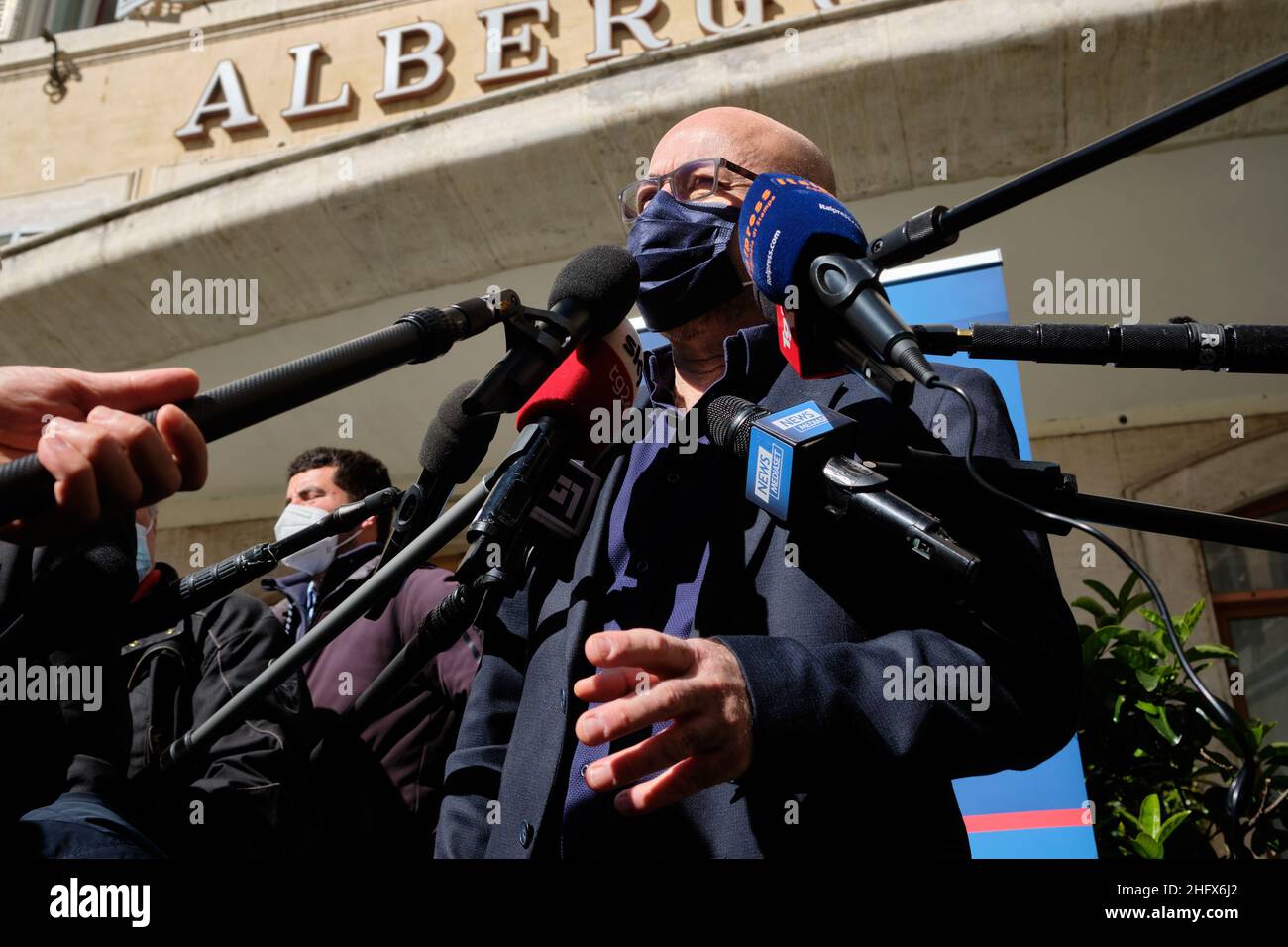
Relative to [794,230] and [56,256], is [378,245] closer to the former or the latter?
[56,256]

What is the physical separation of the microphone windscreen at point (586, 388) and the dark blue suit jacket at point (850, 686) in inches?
10.1

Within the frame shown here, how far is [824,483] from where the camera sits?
1.45m

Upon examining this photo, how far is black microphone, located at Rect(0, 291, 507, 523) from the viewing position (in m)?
1.08

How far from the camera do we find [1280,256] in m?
5.97

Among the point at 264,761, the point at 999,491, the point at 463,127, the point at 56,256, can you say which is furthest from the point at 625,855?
the point at 56,256

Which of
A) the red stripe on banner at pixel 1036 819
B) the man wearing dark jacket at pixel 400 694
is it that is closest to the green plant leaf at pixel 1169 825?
the red stripe on banner at pixel 1036 819

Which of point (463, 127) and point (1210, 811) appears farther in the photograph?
point (463, 127)

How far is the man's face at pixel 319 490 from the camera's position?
4.57m

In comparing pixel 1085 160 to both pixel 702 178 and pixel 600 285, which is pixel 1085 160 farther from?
pixel 702 178

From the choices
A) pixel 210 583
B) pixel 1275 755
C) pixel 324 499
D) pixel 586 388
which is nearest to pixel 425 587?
pixel 210 583

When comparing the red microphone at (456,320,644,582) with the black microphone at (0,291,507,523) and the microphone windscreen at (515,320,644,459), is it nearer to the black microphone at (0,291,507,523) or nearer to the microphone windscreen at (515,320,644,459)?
the microphone windscreen at (515,320,644,459)

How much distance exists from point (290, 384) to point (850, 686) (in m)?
0.84

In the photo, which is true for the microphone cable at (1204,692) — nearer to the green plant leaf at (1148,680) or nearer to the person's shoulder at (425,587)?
the person's shoulder at (425,587)

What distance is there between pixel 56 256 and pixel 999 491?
22.1 ft
